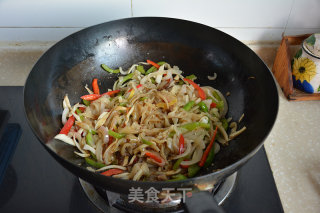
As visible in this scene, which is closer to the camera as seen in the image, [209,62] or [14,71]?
[209,62]

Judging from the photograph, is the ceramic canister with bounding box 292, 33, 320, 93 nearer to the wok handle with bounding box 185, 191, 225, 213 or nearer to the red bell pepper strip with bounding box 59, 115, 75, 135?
the wok handle with bounding box 185, 191, 225, 213

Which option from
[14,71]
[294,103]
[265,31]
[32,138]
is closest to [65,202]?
[32,138]

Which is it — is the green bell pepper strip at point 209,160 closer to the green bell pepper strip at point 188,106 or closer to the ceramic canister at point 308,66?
the green bell pepper strip at point 188,106

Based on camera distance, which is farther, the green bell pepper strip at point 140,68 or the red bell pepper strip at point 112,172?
the green bell pepper strip at point 140,68

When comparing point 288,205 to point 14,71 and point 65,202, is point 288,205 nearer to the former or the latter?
point 65,202

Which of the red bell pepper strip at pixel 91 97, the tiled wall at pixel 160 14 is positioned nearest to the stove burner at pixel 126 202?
the red bell pepper strip at pixel 91 97

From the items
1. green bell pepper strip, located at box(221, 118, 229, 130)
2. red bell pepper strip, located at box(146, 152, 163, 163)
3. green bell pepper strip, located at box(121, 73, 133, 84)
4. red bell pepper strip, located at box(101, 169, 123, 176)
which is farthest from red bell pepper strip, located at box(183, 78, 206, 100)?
red bell pepper strip, located at box(101, 169, 123, 176)
